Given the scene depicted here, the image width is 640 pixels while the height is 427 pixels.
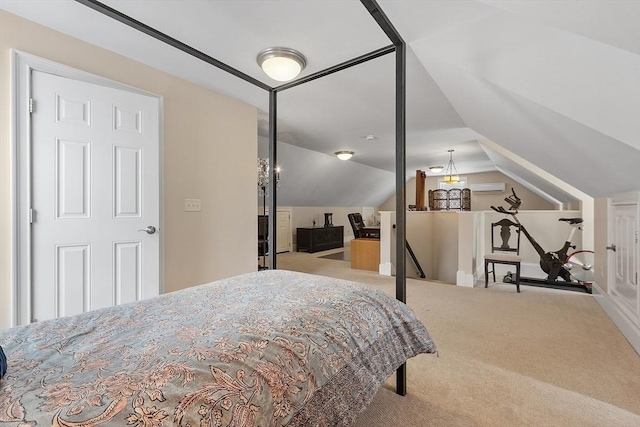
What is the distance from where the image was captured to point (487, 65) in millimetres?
1920

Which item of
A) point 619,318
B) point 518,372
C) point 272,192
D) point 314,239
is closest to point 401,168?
point 272,192

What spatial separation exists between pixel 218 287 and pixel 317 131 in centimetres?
348

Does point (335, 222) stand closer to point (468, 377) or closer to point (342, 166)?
point (342, 166)

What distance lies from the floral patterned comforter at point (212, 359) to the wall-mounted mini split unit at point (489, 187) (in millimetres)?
9610

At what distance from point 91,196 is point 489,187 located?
10.3m

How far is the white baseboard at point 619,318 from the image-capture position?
82.1 inches

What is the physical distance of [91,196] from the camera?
6.84 ft

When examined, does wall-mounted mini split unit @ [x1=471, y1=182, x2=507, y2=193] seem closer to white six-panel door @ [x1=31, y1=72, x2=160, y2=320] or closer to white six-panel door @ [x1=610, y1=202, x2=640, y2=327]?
white six-panel door @ [x1=610, y1=202, x2=640, y2=327]

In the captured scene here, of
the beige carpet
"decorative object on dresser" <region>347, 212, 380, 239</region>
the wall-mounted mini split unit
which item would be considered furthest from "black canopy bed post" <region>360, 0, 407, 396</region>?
the wall-mounted mini split unit

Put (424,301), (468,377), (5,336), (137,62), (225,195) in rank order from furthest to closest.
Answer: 1. (424,301)
2. (225,195)
3. (137,62)
4. (468,377)
5. (5,336)

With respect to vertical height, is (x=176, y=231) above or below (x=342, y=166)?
below

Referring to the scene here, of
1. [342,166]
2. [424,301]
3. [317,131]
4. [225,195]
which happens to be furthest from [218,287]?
[342,166]

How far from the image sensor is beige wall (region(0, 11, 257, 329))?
1.77 m

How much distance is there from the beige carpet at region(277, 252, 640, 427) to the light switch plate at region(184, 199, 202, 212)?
2209 millimetres
